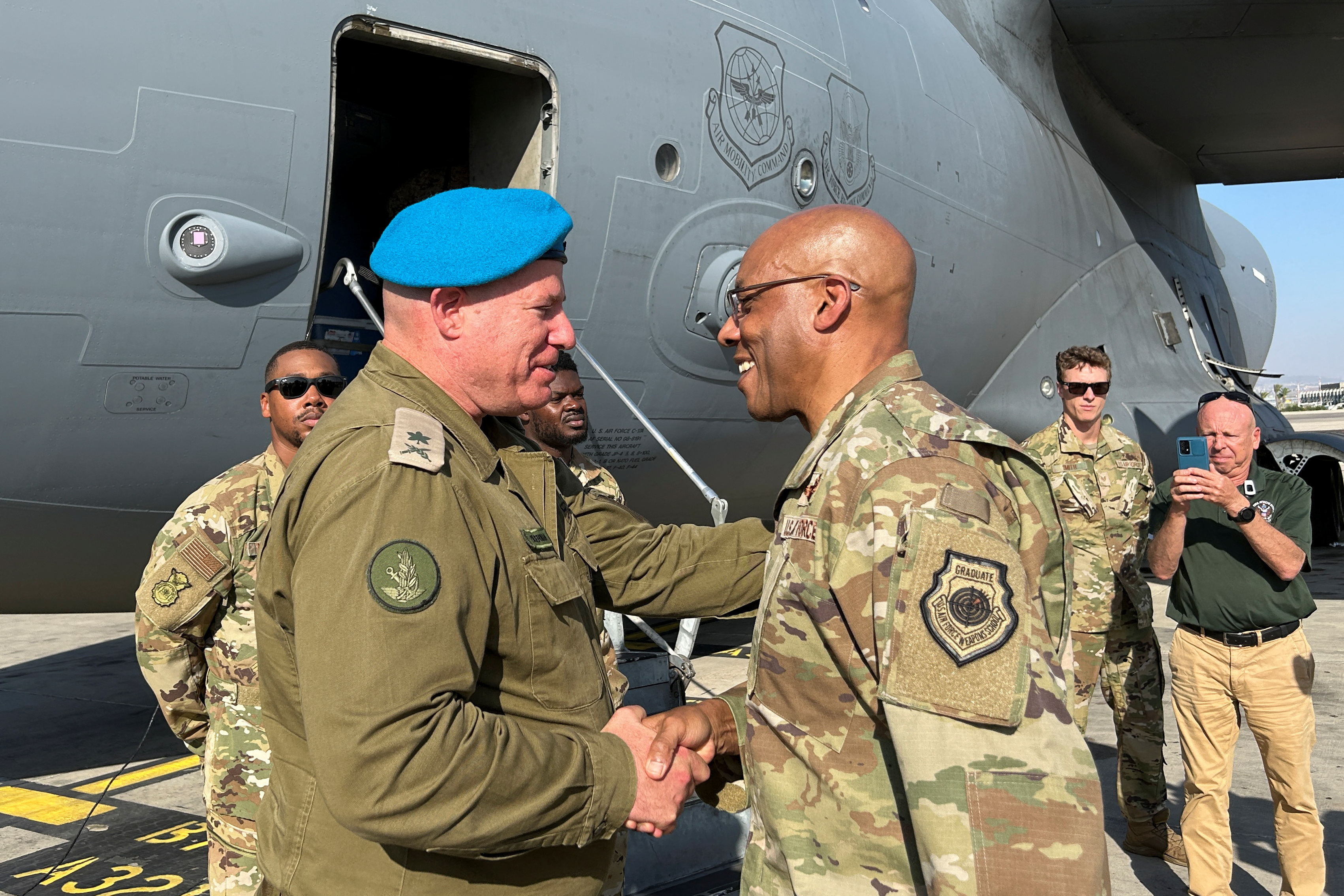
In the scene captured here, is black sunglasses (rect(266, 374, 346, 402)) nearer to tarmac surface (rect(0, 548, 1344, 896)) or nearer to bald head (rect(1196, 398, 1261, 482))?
tarmac surface (rect(0, 548, 1344, 896))

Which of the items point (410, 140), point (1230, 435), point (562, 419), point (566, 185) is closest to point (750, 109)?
point (566, 185)

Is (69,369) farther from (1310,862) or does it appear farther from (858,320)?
(1310,862)

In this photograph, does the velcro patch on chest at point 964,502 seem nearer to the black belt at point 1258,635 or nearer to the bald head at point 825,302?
the bald head at point 825,302

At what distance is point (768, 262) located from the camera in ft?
6.68

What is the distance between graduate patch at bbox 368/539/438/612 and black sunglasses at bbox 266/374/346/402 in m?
2.21

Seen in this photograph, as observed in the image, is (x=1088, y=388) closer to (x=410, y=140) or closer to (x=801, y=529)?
(x=410, y=140)

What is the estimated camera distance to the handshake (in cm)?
183

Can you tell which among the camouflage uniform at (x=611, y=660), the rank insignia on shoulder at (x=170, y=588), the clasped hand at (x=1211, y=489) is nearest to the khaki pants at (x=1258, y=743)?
the clasped hand at (x=1211, y=489)

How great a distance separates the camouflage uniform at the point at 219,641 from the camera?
3131 millimetres

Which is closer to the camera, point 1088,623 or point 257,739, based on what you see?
point 257,739

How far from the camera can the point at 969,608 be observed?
1.53 m

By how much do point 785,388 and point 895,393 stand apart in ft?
0.94

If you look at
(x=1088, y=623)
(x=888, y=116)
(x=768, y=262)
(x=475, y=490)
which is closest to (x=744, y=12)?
(x=888, y=116)

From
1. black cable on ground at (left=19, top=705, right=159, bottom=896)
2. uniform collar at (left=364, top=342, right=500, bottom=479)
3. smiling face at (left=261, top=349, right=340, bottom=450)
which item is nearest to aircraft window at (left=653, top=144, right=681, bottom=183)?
smiling face at (left=261, top=349, right=340, bottom=450)
